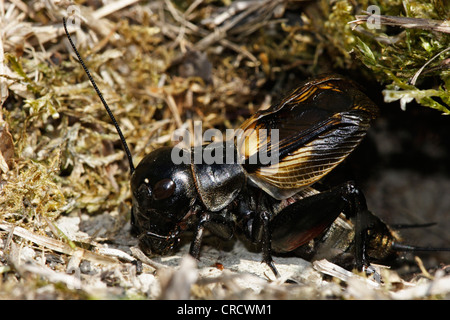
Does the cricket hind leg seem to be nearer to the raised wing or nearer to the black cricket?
the black cricket

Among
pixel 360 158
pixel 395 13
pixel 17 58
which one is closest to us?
pixel 395 13

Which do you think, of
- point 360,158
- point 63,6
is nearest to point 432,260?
point 360,158

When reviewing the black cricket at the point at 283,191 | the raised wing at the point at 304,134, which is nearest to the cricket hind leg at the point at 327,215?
the black cricket at the point at 283,191

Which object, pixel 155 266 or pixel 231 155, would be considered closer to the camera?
pixel 155 266

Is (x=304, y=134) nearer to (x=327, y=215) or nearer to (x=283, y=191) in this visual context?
(x=283, y=191)

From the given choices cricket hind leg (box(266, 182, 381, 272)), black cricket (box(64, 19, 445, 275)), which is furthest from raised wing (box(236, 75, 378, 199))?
cricket hind leg (box(266, 182, 381, 272))

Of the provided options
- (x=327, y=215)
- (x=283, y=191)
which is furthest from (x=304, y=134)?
(x=327, y=215)

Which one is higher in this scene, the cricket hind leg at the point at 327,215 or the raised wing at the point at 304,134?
the raised wing at the point at 304,134

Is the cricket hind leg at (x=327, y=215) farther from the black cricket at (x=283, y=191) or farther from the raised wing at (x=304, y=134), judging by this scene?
the raised wing at (x=304, y=134)
